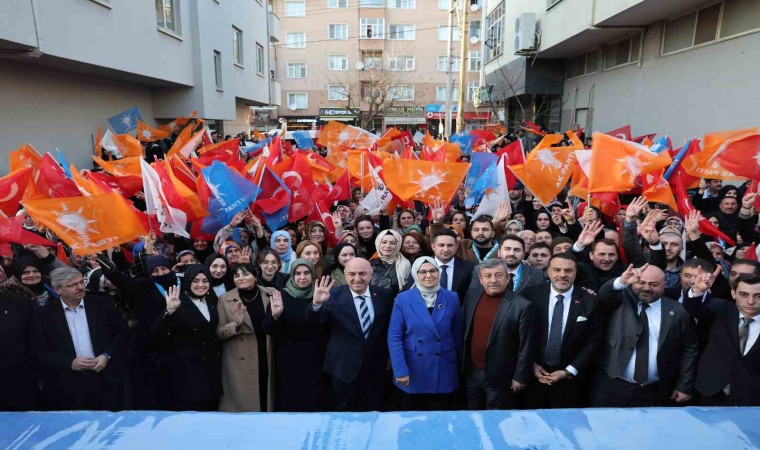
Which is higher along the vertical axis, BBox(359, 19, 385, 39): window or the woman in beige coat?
BBox(359, 19, 385, 39): window

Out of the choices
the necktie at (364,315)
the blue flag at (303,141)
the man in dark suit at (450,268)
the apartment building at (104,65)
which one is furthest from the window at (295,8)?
the necktie at (364,315)

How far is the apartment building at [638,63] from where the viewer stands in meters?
10.3

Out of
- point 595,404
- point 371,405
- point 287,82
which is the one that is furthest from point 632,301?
point 287,82

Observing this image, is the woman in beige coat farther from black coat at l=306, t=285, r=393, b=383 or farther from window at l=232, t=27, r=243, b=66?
window at l=232, t=27, r=243, b=66

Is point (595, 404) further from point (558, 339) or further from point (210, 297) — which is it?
point (210, 297)

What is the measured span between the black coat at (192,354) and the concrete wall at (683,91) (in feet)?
34.7

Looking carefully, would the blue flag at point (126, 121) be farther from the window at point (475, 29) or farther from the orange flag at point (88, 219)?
the window at point (475, 29)

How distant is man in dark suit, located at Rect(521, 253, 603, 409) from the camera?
3570mm

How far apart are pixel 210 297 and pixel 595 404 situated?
3.03 m

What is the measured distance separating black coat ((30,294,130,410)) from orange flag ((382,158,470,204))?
12.7ft

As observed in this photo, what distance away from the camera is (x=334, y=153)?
10.2 meters

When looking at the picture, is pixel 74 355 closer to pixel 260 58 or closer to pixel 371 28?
pixel 260 58

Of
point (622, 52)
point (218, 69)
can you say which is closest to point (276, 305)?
point (622, 52)

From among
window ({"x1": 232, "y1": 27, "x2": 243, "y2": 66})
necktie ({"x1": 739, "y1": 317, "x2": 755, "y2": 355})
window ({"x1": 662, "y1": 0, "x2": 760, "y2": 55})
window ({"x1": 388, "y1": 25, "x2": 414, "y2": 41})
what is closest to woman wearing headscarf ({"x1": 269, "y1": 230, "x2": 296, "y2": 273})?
necktie ({"x1": 739, "y1": 317, "x2": 755, "y2": 355})
